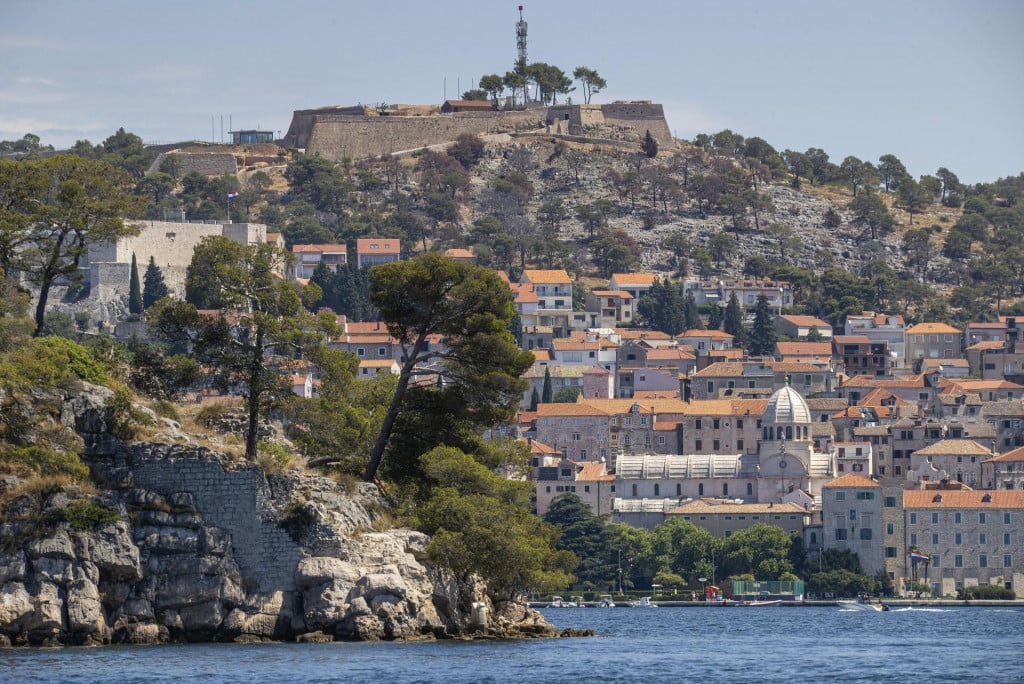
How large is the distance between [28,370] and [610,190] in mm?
137910

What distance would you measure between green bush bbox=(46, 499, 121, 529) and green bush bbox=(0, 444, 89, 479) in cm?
81

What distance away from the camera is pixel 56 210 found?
53531 millimetres

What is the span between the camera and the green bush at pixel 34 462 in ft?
144

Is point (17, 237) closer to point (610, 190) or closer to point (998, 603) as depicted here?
point (998, 603)

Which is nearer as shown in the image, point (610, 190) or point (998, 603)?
point (998, 603)

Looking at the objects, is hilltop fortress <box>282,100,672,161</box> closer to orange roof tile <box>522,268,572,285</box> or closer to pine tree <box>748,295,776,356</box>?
orange roof tile <box>522,268,572,285</box>

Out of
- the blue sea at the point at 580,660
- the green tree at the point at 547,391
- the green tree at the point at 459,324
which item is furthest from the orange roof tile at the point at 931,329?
the green tree at the point at 459,324

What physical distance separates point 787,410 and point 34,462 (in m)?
77.3

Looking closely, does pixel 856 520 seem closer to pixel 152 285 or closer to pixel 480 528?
pixel 152 285

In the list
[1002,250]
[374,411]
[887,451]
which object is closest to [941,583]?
[887,451]

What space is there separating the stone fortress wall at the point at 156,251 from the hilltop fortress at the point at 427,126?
3558cm

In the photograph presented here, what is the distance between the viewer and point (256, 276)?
4809 cm

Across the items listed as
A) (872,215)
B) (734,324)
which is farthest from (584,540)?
(872,215)

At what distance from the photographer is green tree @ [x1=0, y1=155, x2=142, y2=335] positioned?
53000mm
